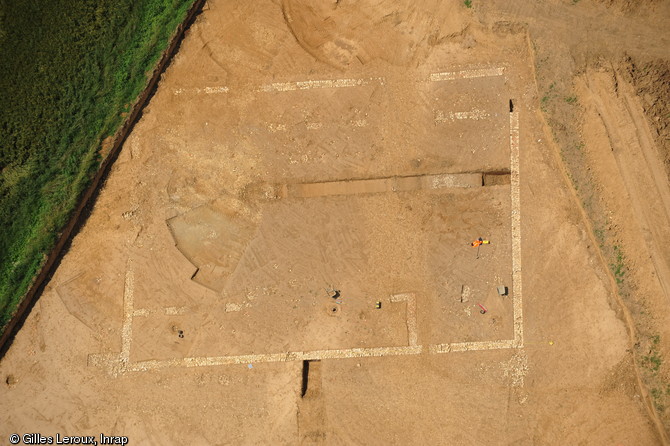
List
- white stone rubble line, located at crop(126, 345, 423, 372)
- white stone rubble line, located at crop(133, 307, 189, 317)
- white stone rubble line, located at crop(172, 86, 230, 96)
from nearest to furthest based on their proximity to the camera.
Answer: white stone rubble line, located at crop(126, 345, 423, 372) < white stone rubble line, located at crop(133, 307, 189, 317) < white stone rubble line, located at crop(172, 86, 230, 96)

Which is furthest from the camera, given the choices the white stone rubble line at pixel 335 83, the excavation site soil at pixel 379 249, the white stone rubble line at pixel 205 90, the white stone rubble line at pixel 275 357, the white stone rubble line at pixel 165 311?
the white stone rubble line at pixel 205 90

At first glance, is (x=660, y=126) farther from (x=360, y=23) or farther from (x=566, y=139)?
(x=360, y=23)

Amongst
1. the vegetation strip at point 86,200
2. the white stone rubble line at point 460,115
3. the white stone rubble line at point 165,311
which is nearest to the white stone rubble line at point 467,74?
the white stone rubble line at point 460,115

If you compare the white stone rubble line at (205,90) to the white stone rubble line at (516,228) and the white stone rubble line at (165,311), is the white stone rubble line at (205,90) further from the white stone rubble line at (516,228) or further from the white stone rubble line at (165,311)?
the white stone rubble line at (516,228)

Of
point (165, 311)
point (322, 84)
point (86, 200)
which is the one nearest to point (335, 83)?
point (322, 84)

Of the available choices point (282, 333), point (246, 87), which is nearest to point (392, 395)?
point (282, 333)

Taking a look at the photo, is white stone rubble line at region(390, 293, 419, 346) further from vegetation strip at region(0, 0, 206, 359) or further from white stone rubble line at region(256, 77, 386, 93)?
vegetation strip at region(0, 0, 206, 359)

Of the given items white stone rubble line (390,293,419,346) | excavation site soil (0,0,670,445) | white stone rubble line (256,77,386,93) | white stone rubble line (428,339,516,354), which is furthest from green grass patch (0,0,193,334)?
white stone rubble line (428,339,516,354)

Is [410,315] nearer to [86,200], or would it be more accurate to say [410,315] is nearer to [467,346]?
[467,346]
